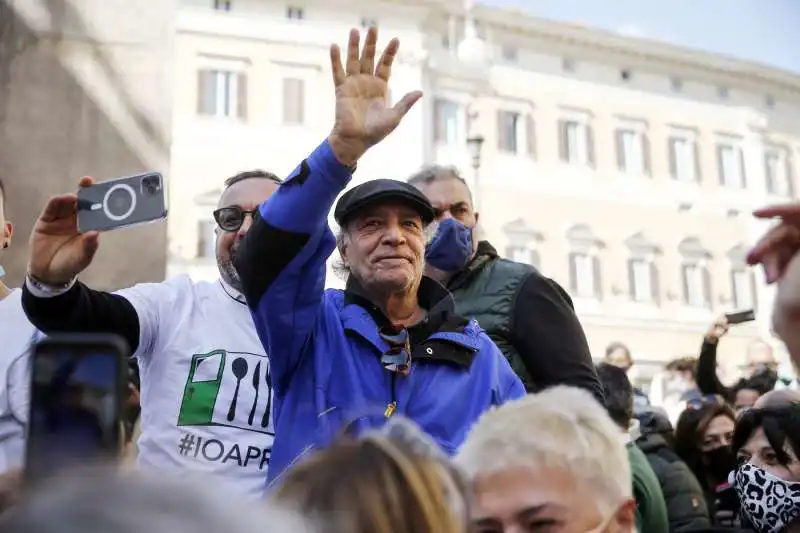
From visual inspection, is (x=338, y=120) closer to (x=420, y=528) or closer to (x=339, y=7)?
(x=420, y=528)

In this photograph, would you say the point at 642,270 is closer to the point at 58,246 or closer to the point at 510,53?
the point at 510,53

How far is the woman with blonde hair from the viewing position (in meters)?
1.04

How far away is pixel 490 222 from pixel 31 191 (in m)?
22.9

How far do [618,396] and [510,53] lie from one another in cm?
2528

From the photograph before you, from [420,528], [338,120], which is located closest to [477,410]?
[338,120]

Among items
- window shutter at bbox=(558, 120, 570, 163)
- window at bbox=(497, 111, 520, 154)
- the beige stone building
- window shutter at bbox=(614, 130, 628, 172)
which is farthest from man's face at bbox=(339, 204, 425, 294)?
window shutter at bbox=(614, 130, 628, 172)

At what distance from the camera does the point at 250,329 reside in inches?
110

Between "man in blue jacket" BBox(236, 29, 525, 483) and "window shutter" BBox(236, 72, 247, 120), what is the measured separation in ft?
74.4

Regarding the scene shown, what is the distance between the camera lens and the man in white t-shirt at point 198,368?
254 centimetres

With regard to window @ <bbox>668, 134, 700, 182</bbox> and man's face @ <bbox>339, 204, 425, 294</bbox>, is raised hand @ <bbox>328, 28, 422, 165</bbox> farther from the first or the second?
window @ <bbox>668, 134, 700, 182</bbox>

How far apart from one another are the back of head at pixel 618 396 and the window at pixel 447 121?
22.3 m

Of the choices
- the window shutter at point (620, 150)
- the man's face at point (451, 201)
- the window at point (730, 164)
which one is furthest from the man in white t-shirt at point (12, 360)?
the window at point (730, 164)

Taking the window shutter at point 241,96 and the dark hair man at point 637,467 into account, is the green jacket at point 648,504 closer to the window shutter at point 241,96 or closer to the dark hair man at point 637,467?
the dark hair man at point 637,467

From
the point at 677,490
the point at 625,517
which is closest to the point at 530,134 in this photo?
the point at 677,490
